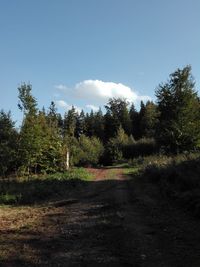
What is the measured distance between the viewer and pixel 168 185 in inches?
787

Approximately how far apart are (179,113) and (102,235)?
110ft

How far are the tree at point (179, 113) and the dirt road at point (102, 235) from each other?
1035 inches

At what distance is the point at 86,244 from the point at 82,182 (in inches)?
720

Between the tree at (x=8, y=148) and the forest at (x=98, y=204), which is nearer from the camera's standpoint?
the forest at (x=98, y=204)

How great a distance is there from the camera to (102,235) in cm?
1060

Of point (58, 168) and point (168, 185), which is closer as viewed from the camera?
point (168, 185)

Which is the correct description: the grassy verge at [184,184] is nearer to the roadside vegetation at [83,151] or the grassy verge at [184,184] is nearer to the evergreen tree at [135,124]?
the roadside vegetation at [83,151]

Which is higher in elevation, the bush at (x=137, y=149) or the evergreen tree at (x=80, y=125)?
the evergreen tree at (x=80, y=125)

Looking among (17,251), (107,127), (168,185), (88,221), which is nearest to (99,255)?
(17,251)

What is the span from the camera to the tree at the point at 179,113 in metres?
42.7

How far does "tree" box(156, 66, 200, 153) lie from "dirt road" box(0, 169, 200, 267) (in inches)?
1035

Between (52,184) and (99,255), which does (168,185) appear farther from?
(99,255)

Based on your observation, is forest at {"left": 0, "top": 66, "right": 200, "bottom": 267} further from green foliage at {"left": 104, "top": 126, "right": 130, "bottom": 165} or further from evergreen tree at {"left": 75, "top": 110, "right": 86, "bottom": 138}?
evergreen tree at {"left": 75, "top": 110, "right": 86, "bottom": 138}

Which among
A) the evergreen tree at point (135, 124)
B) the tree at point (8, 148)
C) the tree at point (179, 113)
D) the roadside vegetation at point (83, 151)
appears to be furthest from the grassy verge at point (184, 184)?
the evergreen tree at point (135, 124)
